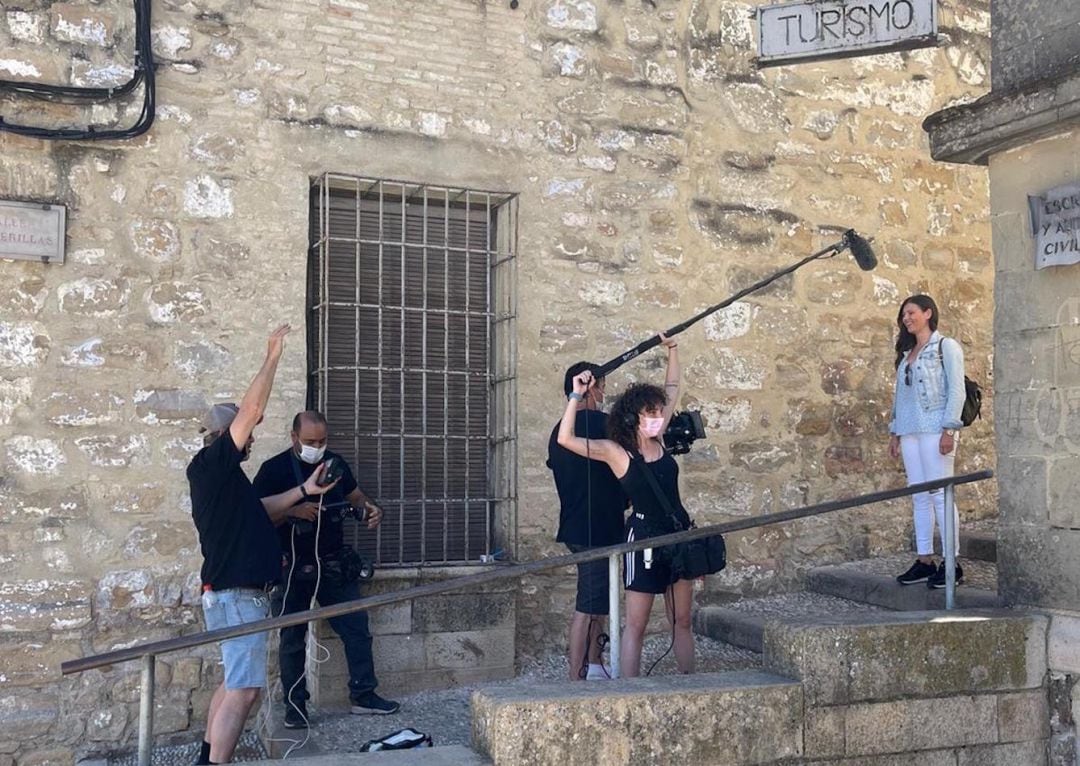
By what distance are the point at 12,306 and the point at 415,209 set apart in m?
2.14

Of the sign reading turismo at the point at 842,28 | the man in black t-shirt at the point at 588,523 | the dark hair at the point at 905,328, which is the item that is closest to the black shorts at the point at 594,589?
the man in black t-shirt at the point at 588,523

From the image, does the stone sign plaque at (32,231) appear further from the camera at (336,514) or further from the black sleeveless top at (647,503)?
the black sleeveless top at (647,503)

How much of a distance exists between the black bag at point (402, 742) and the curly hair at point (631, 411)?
1475 mm

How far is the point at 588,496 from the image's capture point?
5.49 metres

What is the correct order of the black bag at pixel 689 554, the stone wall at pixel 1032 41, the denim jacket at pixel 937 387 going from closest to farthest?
1. the stone wall at pixel 1032 41
2. the black bag at pixel 689 554
3. the denim jacket at pixel 937 387

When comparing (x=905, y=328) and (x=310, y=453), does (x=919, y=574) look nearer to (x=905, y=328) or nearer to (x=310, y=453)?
(x=905, y=328)

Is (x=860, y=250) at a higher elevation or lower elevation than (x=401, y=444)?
higher

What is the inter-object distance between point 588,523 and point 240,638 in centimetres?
168

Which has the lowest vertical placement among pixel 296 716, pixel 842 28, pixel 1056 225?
pixel 296 716

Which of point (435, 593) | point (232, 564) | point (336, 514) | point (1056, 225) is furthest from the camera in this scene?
point (336, 514)

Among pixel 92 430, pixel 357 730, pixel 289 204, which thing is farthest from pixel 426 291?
pixel 357 730

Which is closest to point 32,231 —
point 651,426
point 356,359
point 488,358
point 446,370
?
point 356,359

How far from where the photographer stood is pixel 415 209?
21.5 ft

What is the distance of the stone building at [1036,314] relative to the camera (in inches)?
186
